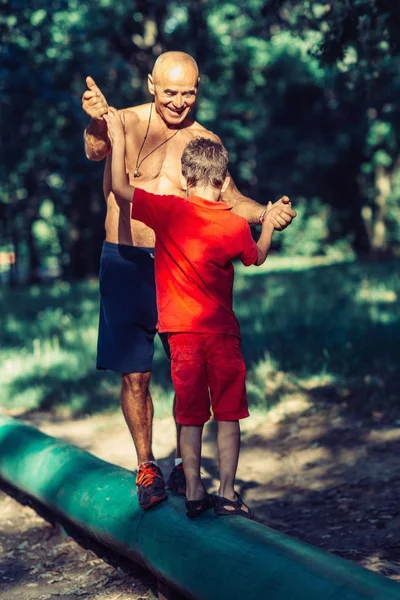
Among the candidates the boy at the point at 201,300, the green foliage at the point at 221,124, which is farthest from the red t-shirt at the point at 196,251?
the green foliage at the point at 221,124

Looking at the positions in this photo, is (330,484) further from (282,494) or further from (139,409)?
(139,409)

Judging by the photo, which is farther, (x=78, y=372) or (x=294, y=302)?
(x=294, y=302)

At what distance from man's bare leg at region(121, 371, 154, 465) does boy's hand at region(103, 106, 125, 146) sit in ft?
3.98

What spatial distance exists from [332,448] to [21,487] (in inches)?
94.3

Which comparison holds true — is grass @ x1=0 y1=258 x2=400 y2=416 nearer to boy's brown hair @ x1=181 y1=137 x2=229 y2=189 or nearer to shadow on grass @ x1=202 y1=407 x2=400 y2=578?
shadow on grass @ x1=202 y1=407 x2=400 y2=578

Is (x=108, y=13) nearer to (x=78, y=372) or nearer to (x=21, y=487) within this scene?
(x=78, y=372)

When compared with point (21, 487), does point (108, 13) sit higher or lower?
higher

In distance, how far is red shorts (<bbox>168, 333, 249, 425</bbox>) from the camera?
3979mm

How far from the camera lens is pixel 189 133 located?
182 inches

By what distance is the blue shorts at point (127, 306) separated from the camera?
14.9 ft

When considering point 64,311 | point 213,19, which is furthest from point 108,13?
point 64,311

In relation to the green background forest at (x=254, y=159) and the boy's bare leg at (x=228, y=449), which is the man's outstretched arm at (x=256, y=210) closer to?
the boy's bare leg at (x=228, y=449)

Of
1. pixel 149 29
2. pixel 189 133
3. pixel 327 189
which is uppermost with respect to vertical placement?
pixel 149 29

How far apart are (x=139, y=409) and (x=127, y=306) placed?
54 centimetres
